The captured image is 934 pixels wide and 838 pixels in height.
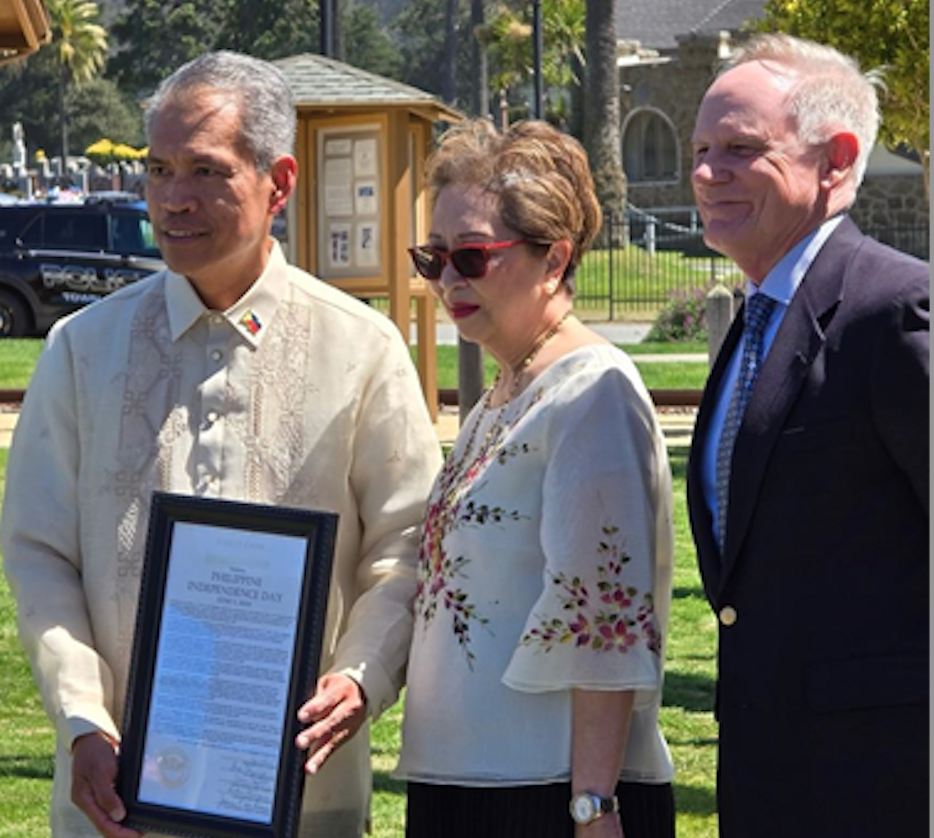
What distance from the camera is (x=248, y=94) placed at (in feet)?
11.5

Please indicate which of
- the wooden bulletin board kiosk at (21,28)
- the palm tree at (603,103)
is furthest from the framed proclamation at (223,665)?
the palm tree at (603,103)

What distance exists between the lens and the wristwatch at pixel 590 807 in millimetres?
3227

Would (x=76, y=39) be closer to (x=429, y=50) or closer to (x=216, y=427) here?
(x=429, y=50)

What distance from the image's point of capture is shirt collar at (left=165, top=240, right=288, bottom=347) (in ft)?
11.8

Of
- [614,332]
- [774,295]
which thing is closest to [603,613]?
[774,295]

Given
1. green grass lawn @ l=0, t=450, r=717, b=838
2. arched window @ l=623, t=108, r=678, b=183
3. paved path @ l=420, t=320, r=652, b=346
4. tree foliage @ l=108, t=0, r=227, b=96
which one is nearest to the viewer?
green grass lawn @ l=0, t=450, r=717, b=838

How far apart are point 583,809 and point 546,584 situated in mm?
365

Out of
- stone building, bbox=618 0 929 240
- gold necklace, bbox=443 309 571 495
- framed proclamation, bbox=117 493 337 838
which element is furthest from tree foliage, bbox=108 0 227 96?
framed proclamation, bbox=117 493 337 838

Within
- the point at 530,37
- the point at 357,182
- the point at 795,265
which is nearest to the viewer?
the point at 795,265

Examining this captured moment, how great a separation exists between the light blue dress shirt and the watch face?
1.58 feet

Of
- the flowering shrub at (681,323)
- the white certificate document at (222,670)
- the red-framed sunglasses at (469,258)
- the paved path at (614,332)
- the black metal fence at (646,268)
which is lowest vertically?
the black metal fence at (646,268)

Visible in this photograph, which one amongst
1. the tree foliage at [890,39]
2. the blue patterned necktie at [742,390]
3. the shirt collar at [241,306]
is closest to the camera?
the blue patterned necktie at [742,390]

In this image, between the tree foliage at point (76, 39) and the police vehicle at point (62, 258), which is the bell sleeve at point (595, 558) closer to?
the police vehicle at point (62, 258)

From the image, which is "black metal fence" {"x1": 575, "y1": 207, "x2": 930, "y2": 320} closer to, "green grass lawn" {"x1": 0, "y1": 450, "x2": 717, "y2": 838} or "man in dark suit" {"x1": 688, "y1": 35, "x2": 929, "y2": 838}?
"green grass lawn" {"x1": 0, "y1": 450, "x2": 717, "y2": 838}
